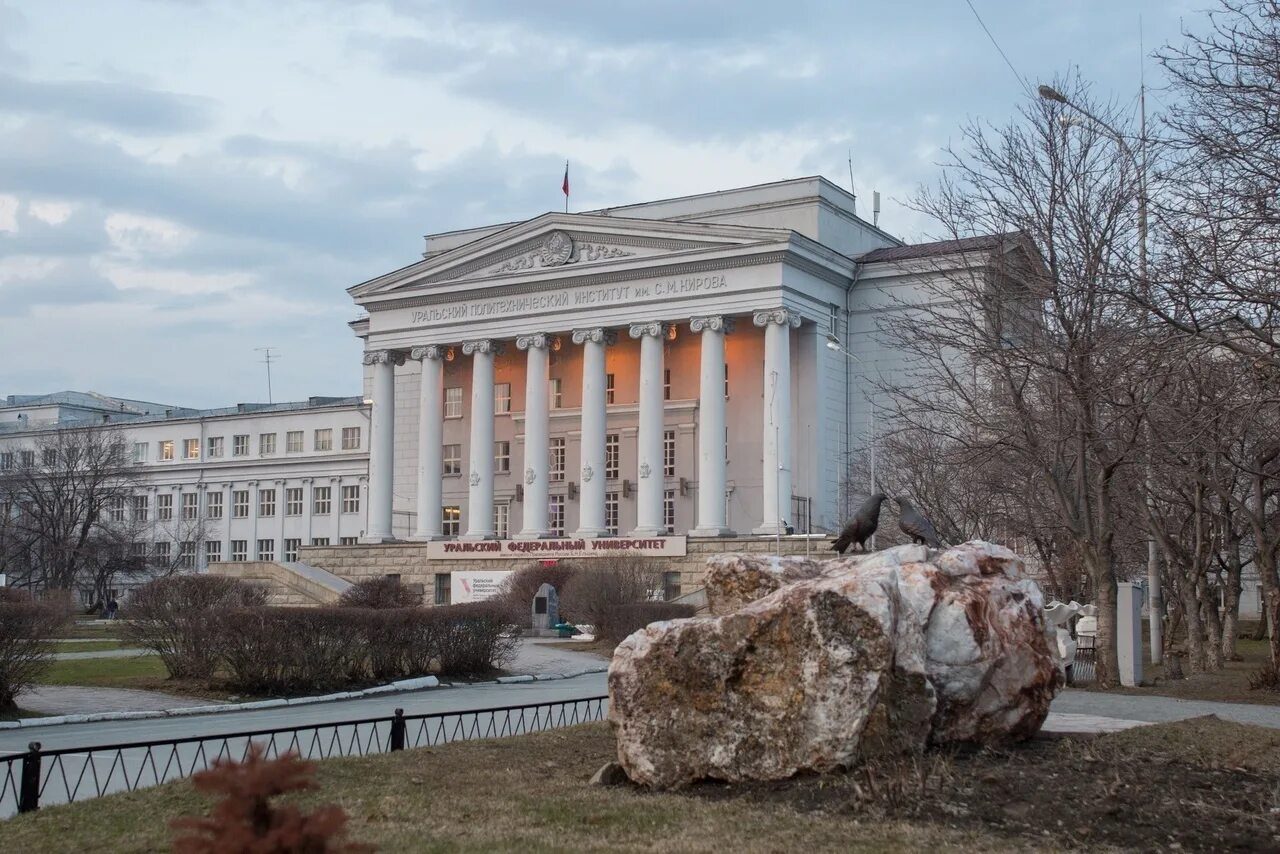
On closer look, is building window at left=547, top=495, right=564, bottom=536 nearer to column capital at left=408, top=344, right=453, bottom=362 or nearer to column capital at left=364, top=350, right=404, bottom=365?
column capital at left=408, top=344, right=453, bottom=362

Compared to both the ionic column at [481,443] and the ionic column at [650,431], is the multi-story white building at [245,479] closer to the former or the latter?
the ionic column at [481,443]

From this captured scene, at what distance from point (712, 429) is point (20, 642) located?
1467 inches

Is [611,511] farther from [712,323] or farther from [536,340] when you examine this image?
[712,323]

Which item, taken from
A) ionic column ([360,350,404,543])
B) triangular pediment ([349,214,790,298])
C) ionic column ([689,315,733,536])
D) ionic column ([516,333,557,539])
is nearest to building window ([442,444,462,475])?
ionic column ([360,350,404,543])

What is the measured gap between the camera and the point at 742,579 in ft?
45.3

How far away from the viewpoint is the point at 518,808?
1058cm

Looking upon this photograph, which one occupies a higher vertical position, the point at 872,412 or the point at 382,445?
the point at 872,412

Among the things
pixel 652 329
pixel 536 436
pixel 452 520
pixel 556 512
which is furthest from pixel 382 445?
pixel 652 329

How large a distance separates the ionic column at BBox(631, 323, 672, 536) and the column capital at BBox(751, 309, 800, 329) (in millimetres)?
4677

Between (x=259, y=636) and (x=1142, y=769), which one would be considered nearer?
(x=1142, y=769)

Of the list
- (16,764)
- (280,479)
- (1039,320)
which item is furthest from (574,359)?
(16,764)

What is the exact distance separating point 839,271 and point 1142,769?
47999 mm

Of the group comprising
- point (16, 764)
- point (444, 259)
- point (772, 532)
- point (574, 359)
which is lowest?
point (16, 764)

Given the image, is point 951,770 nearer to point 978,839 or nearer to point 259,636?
point 978,839
